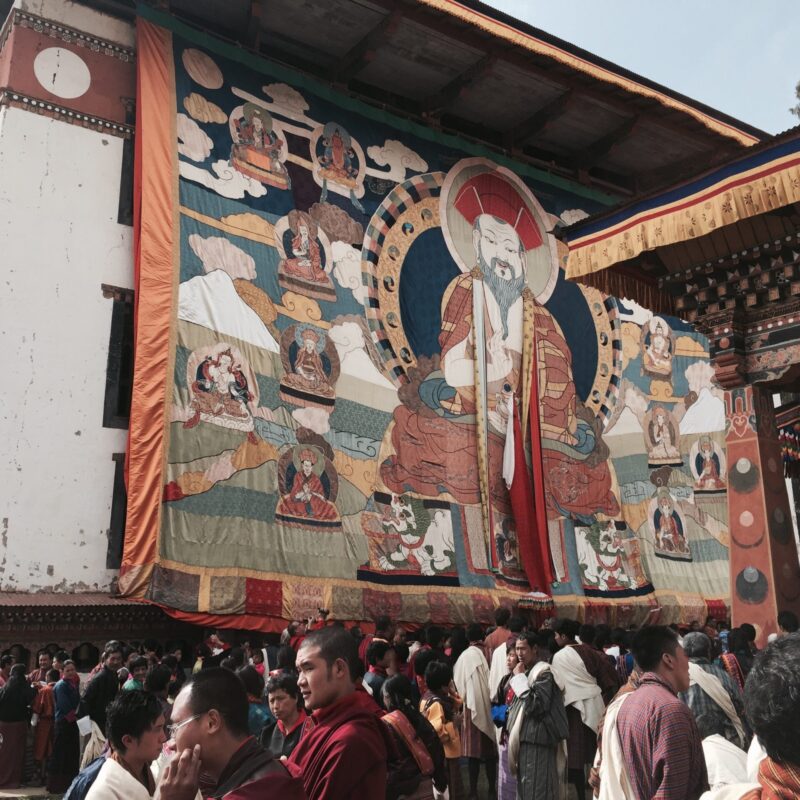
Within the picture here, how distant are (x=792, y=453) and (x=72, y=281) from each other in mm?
8382

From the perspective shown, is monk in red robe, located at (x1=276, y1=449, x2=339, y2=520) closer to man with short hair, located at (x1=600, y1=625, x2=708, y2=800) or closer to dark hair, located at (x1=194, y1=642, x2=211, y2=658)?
dark hair, located at (x1=194, y1=642, x2=211, y2=658)

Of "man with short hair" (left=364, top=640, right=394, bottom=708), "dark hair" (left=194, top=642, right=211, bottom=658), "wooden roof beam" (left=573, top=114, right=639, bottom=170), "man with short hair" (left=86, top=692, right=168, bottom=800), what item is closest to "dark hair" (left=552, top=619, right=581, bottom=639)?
"man with short hair" (left=364, top=640, right=394, bottom=708)

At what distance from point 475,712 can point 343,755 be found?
4090mm

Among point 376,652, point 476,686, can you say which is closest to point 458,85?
point 476,686

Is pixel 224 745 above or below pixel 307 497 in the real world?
below

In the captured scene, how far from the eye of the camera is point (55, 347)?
9750 millimetres

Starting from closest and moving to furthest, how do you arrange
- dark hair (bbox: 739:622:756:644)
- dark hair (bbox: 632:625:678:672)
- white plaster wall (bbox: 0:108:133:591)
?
dark hair (bbox: 632:625:678:672) → dark hair (bbox: 739:622:756:644) → white plaster wall (bbox: 0:108:133:591)

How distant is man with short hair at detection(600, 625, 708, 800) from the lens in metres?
2.56

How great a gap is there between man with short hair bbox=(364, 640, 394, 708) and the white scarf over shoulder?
1153 millimetres

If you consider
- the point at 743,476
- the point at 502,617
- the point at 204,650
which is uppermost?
the point at 743,476

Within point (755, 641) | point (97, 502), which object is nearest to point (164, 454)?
point (97, 502)

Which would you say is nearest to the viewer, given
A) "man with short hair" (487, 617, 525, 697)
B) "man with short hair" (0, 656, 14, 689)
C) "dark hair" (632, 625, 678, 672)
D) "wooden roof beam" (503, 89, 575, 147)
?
"dark hair" (632, 625, 678, 672)

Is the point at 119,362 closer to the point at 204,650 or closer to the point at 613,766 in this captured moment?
the point at 204,650

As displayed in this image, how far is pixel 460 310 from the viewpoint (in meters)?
13.1
